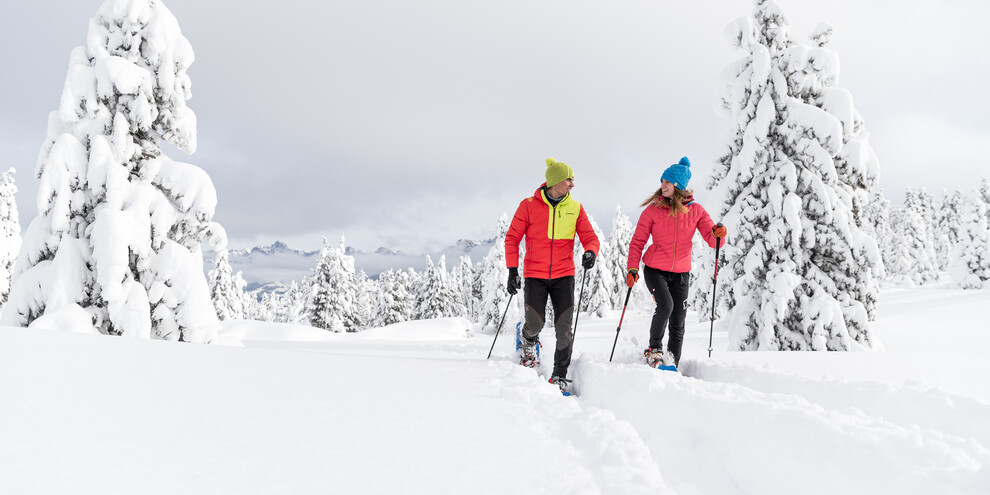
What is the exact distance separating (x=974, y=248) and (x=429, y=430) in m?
54.3

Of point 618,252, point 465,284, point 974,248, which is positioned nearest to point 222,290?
point 465,284

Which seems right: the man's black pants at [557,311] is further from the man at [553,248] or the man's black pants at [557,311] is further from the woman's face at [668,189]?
the woman's face at [668,189]

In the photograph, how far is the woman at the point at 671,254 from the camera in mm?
5395

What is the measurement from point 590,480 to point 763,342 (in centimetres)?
1025

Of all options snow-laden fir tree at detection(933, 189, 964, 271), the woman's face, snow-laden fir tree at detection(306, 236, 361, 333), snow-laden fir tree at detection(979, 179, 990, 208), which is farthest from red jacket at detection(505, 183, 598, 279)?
snow-laden fir tree at detection(933, 189, 964, 271)

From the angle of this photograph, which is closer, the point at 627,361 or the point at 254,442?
the point at 254,442

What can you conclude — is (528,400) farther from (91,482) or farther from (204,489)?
(91,482)

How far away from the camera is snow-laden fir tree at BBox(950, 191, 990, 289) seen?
122ft

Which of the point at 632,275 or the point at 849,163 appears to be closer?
the point at 632,275

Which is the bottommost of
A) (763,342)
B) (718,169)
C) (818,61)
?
(763,342)

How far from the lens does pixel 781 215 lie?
10297 mm

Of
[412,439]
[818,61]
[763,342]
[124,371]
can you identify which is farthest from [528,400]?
[818,61]

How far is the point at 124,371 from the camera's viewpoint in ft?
10.1

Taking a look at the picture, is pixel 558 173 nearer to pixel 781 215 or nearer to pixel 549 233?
pixel 549 233
